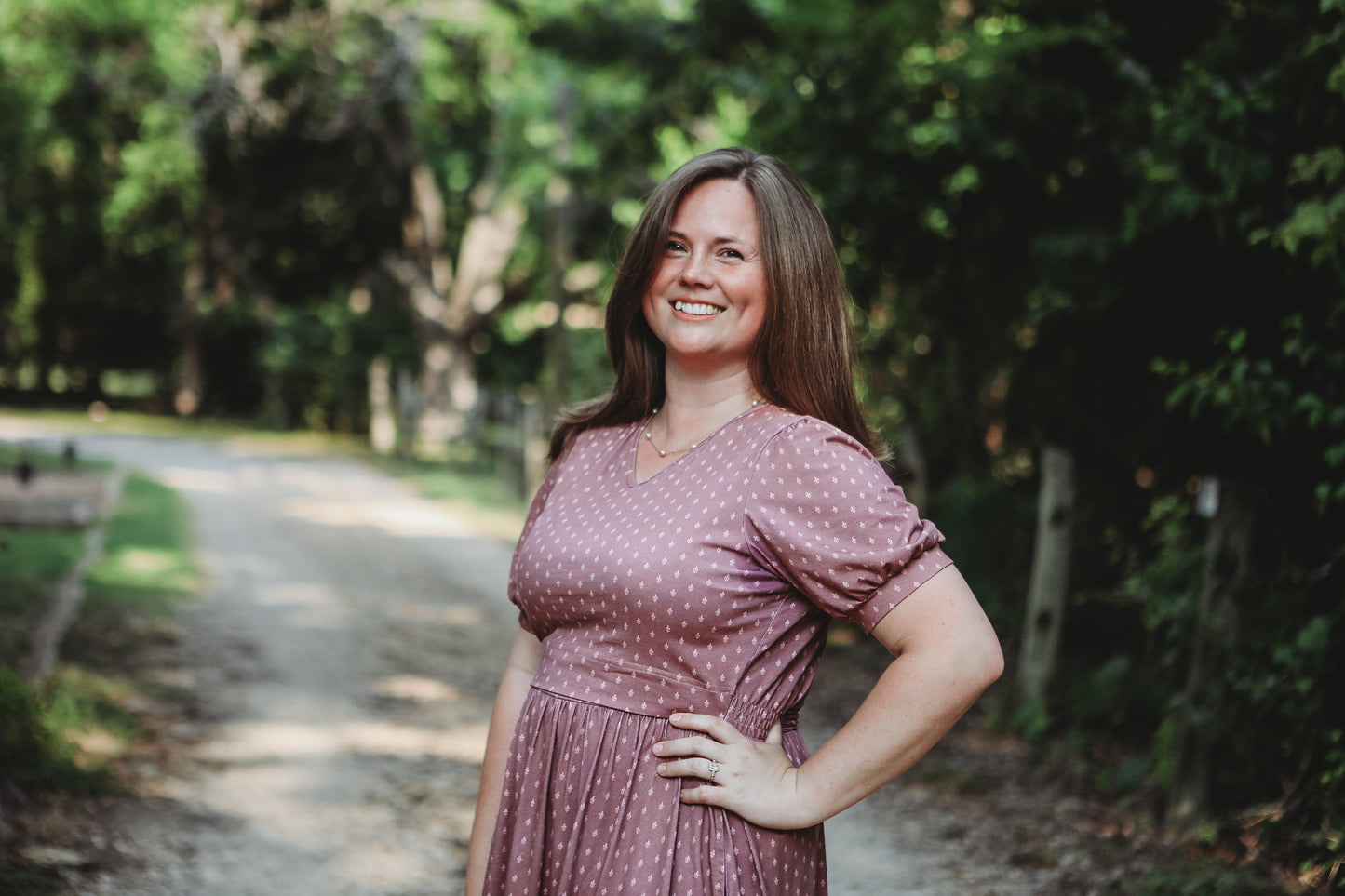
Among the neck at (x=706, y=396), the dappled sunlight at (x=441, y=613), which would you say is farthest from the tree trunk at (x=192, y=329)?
the neck at (x=706, y=396)

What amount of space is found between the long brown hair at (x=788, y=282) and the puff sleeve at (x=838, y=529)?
0.15 m

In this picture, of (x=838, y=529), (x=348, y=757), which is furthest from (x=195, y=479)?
(x=838, y=529)

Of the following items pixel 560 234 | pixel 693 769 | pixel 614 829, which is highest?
Answer: pixel 560 234

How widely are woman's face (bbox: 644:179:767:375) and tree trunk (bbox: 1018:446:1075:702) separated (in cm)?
464

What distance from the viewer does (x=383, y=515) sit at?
13164 millimetres

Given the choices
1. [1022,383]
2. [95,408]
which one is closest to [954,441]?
[1022,383]

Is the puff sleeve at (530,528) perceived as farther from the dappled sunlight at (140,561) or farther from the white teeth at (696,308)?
the dappled sunlight at (140,561)

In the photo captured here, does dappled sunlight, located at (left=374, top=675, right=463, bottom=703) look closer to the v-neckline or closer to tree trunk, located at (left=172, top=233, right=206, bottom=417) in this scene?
the v-neckline

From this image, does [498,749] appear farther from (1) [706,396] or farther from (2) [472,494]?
(2) [472,494]

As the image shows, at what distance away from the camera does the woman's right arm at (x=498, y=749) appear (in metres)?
2.01

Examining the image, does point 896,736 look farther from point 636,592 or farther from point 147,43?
point 147,43

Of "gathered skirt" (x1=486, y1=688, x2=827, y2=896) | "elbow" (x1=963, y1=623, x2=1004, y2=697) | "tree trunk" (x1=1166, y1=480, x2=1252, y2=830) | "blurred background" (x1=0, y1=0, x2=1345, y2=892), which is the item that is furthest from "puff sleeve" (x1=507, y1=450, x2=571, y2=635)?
"tree trunk" (x1=1166, y1=480, x2=1252, y2=830)

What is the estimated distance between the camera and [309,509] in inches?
521

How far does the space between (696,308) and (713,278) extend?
0.19 ft
